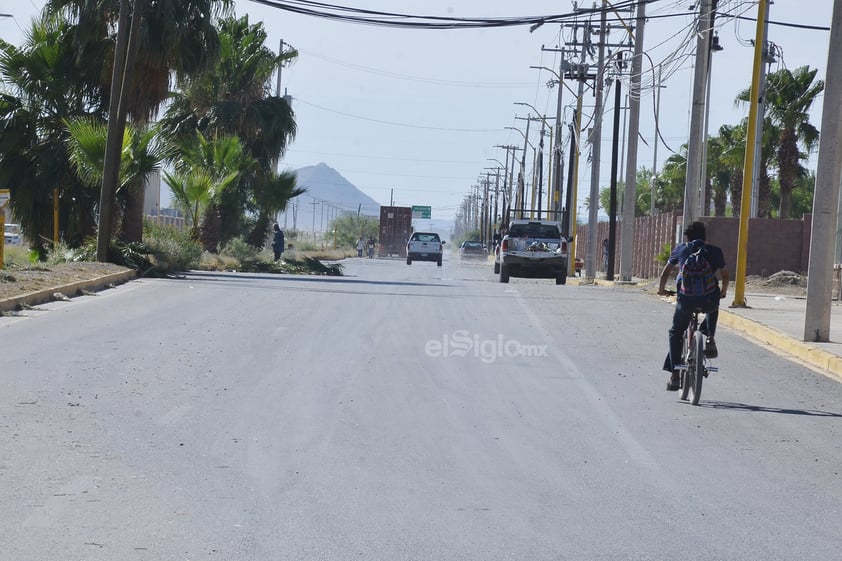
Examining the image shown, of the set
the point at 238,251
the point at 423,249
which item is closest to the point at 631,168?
the point at 238,251

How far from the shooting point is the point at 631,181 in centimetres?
3478

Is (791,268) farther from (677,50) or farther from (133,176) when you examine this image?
(133,176)

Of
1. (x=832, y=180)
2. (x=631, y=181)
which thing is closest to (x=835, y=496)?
(x=832, y=180)

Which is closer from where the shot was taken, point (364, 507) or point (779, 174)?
point (364, 507)

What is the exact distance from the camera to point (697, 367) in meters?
10.7

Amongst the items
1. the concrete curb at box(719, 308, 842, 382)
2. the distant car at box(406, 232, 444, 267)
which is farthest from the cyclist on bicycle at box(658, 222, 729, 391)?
the distant car at box(406, 232, 444, 267)

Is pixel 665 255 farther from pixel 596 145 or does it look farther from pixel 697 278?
pixel 697 278

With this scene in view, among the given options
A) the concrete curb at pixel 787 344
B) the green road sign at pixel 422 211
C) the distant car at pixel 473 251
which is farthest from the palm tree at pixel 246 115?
the green road sign at pixel 422 211

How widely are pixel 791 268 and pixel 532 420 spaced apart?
28867 mm

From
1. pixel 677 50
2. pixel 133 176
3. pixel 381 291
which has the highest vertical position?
pixel 677 50

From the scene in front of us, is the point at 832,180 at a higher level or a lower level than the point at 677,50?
lower

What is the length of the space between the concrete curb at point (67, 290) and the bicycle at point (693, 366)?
9.90 m

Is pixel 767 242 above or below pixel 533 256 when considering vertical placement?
above

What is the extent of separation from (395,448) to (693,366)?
3807 mm
